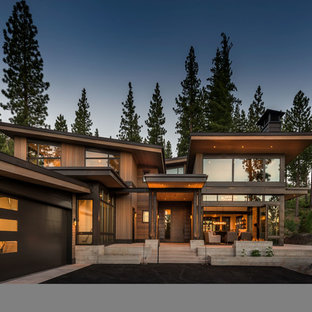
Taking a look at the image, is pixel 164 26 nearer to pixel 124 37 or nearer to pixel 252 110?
pixel 124 37

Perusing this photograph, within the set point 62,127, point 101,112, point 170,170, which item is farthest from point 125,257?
point 101,112

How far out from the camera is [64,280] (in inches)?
269

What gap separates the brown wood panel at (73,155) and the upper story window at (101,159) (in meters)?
0.32

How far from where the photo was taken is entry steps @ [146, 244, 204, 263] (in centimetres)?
1054

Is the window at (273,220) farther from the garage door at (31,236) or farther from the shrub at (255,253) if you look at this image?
the garage door at (31,236)

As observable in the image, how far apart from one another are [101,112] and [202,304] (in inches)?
1392

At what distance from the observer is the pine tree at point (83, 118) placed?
3186 centimetres

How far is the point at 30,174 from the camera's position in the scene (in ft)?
22.2

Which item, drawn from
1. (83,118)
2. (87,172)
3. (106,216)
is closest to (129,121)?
(83,118)

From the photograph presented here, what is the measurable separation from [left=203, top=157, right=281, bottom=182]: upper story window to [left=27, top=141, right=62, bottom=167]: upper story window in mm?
8041

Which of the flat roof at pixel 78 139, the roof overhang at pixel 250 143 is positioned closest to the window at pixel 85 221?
the flat roof at pixel 78 139

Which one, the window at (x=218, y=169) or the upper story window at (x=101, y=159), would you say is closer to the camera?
the upper story window at (x=101, y=159)

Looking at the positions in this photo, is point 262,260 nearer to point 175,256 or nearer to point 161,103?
point 175,256

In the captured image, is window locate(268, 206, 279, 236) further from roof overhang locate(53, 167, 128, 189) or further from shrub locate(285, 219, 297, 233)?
shrub locate(285, 219, 297, 233)
